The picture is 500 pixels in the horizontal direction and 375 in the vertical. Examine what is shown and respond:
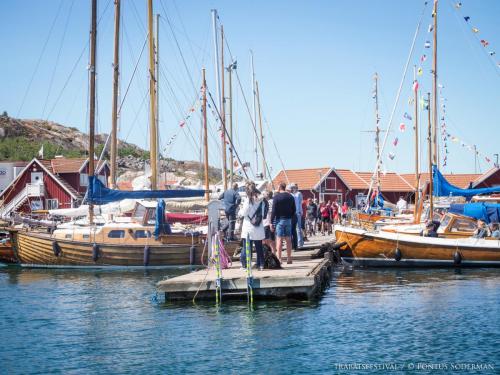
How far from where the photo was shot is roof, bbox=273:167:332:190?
65.5 m

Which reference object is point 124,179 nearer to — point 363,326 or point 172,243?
point 172,243

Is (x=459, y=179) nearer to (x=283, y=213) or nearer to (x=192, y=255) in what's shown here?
(x=192, y=255)

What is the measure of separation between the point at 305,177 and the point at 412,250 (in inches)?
1669

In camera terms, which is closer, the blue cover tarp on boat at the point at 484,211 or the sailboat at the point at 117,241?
the blue cover tarp on boat at the point at 484,211

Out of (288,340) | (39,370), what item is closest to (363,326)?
(288,340)

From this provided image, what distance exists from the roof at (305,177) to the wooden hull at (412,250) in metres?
39.5

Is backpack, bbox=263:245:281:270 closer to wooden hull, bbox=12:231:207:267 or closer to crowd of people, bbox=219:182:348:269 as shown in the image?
crowd of people, bbox=219:182:348:269

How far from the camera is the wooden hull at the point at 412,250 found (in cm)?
2419

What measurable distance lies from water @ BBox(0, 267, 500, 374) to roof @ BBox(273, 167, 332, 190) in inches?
1782

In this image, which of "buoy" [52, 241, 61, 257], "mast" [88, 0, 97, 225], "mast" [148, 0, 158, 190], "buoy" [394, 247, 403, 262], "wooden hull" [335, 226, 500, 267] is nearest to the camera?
"wooden hull" [335, 226, 500, 267]

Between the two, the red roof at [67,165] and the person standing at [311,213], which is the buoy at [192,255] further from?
the red roof at [67,165]

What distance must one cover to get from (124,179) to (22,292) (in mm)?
55413

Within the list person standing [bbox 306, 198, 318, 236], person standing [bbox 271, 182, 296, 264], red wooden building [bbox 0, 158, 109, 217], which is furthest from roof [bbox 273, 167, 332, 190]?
person standing [bbox 271, 182, 296, 264]

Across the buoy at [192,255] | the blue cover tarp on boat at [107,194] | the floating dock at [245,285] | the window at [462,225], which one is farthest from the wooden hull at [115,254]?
the window at [462,225]
